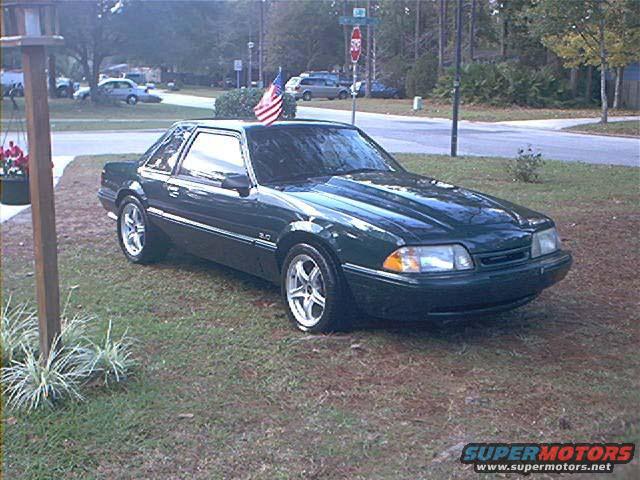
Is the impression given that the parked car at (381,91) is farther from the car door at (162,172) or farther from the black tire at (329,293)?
the black tire at (329,293)

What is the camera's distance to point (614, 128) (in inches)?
1139

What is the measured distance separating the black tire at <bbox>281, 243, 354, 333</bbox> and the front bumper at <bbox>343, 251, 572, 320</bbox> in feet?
0.35

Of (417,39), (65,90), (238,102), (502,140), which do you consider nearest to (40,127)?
(238,102)

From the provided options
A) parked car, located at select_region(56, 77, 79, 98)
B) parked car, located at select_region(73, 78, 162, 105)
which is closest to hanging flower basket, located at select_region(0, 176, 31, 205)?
parked car, located at select_region(73, 78, 162, 105)

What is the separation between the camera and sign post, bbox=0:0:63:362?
4504 mm

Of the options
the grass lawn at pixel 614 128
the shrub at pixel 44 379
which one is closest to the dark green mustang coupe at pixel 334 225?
the shrub at pixel 44 379

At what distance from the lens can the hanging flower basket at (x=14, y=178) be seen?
19.0 feet

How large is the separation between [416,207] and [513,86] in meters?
38.1

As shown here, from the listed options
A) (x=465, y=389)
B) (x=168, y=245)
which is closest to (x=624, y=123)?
(x=168, y=245)

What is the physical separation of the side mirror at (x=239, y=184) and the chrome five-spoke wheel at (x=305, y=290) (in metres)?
0.78

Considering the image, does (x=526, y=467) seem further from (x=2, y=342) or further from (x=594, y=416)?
(x=2, y=342)

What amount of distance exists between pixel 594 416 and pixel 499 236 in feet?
4.78

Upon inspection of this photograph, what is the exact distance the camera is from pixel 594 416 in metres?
4.40

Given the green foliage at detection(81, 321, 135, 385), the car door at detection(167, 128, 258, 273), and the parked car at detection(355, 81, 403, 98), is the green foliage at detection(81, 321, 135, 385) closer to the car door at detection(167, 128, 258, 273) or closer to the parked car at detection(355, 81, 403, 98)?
the car door at detection(167, 128, 258, 273)
